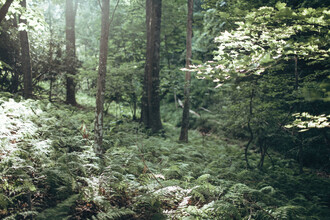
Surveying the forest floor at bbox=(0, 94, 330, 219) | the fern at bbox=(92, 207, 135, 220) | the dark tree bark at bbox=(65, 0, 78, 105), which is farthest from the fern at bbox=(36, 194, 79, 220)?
the dark tree bark at bbox=(65, 0, 78, 105)

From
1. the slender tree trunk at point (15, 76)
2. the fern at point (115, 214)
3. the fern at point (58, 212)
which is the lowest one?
the fern at point (115, 214)

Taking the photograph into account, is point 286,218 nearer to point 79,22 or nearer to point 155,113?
point 155,113

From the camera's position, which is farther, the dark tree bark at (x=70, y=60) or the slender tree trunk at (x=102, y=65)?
the dark tree bark at (x=70, y=60)

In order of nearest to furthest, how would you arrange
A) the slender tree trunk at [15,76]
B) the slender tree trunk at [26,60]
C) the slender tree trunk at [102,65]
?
the slender tree trunk at [102,65], the slender tree trunk at [26,60], the slender tree trunk at [15,76]

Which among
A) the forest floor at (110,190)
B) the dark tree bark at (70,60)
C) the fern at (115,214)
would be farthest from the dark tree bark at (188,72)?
the fern at (115,214)

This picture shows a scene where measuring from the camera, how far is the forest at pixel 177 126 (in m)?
2.89

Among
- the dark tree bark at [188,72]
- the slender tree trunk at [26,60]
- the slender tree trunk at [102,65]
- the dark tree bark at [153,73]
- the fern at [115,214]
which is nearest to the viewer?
the fern at [115,214]

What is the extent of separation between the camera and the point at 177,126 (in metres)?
15.2

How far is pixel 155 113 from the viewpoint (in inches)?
454

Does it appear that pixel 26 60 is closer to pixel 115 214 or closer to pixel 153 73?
pixel 153 73

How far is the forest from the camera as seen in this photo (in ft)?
9.47

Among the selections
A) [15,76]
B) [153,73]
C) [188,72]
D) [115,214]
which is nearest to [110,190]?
[115,214]

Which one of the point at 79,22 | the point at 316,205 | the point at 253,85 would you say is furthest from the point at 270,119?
the point at 79,22

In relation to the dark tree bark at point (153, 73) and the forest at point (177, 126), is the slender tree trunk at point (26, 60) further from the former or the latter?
the dark tree bark at point (153, 73)
